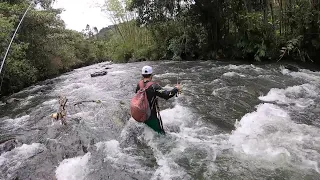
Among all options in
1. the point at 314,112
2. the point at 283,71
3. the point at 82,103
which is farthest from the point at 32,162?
the point at 283,71

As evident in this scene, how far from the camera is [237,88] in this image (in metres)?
9.82

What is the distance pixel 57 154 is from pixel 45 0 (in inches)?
778

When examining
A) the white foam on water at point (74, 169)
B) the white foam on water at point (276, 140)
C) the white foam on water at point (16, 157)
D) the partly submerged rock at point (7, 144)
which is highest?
the partly submerged rock at point (7, 144)

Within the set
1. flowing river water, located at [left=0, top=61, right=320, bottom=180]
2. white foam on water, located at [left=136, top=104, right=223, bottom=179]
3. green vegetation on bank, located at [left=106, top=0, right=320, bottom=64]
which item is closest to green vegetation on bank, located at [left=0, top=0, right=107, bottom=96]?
flowing river water, located at [left=0, top=61, right=320, bottom=180]

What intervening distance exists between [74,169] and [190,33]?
1609 centimetres

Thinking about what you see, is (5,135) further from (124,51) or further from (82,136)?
(124,51)

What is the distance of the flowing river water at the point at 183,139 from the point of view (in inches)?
187

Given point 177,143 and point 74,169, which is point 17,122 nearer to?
point 74,169

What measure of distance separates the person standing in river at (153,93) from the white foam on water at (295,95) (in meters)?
3.92

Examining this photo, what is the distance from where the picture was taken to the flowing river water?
15.6ft

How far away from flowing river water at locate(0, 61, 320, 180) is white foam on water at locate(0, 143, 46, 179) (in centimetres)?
2

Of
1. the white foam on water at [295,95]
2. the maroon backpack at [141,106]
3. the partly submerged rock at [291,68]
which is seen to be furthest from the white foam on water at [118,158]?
the partly submerged rock at [291,68]

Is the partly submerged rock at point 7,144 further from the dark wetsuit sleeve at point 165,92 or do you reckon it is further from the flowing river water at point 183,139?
the dark wetsuit sleeve at point 165,92

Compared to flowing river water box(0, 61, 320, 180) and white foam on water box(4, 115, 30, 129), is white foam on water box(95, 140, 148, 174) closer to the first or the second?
flowing river water box(0, 61, 320, 180)
